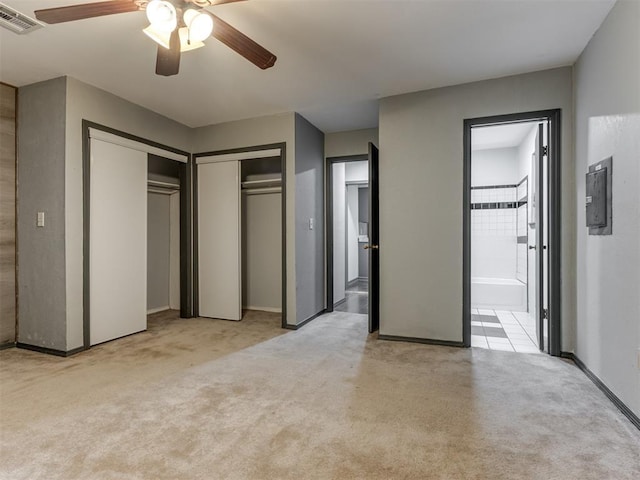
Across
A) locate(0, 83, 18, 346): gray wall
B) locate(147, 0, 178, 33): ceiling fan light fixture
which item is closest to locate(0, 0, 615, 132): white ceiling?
locate(0, 83, 18, 346): gray wall

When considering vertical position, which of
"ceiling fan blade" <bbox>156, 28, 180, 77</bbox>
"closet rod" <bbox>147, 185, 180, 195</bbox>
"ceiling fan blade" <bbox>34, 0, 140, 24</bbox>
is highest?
"ceiling fan blade" <bbox>34, 0, 140, 24</bbox>

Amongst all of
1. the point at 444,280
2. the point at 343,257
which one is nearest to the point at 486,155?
the point at 343,257

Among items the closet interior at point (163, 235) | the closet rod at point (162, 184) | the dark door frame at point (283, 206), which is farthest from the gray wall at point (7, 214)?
the dark door frame at point (283, 206)

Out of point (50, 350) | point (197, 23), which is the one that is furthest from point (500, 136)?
point (50, 350)

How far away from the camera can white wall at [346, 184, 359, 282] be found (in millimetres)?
7239

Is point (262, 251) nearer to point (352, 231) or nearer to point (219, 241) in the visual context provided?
point (219, 241)

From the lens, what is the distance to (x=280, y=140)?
3.99 m

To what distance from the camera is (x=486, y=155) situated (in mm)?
5605

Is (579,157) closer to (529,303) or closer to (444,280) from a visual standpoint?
(444,280)

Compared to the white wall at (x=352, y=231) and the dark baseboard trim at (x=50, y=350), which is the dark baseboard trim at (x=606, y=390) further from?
the white wall at (x=352, y=231)

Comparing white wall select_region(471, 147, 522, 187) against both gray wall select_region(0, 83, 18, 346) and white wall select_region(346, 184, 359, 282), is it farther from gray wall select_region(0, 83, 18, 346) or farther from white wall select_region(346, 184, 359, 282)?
gray wall select_region(0, 83, 18, 346)

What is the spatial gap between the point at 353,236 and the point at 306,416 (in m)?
5.73

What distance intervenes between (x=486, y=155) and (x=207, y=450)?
18.5 feet

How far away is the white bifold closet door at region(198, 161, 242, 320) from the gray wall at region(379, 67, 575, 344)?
5.98 feet
